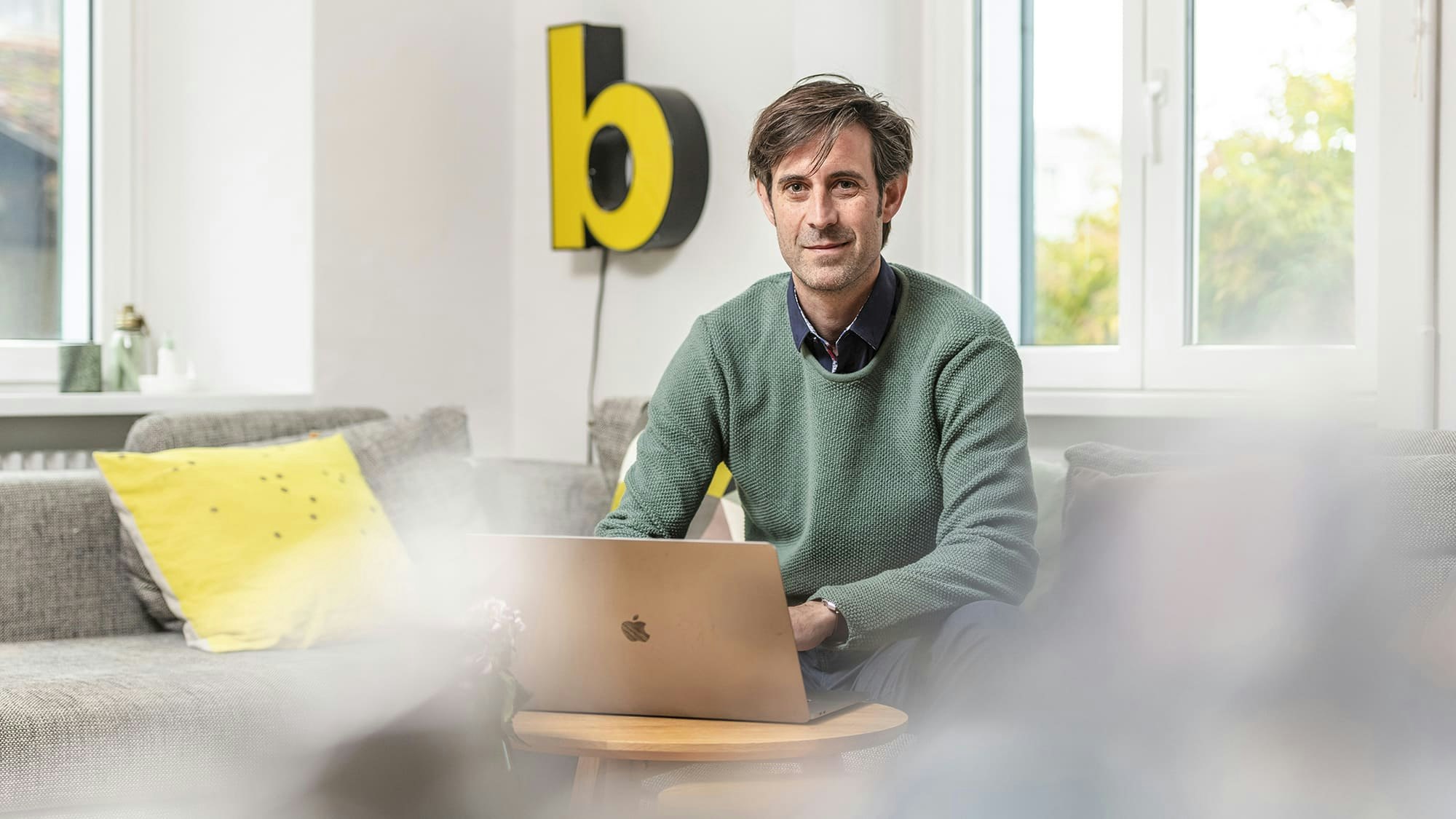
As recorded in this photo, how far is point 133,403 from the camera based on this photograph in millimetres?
2090

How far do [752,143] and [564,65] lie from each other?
1279 millimetres

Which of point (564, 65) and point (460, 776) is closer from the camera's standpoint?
point (460, 776)

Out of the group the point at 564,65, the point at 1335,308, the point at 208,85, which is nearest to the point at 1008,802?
the point at 1335,308

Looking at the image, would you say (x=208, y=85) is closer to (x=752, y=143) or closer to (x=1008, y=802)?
(x=752, y=143)

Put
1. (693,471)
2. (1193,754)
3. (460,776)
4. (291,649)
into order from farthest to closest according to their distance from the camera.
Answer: (291,649), (693,471), (460,776), (1193,754)

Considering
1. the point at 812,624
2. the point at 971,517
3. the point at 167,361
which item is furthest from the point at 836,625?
the point at 167,361

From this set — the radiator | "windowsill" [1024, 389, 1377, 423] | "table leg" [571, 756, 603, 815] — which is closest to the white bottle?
the radiator

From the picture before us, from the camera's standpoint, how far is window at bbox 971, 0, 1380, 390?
1454mm

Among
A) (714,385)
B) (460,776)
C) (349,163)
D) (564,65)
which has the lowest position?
(460,776)

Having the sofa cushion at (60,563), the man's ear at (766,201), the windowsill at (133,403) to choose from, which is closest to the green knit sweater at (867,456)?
the man's ear at (766,201)

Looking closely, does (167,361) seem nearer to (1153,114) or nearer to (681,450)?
(681,450)

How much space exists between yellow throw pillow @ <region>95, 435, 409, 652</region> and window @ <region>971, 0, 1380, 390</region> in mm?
915

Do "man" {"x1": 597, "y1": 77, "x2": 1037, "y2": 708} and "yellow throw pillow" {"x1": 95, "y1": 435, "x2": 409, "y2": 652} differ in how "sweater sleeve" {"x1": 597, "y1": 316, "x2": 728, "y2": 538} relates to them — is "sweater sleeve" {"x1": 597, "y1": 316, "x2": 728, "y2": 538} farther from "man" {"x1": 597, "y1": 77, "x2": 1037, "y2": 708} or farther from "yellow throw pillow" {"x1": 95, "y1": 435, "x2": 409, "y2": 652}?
"yellow throw pillow" {"x1": 95, "y1": 435, "x2": 409, "y2": 652}

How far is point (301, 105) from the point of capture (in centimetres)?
224
